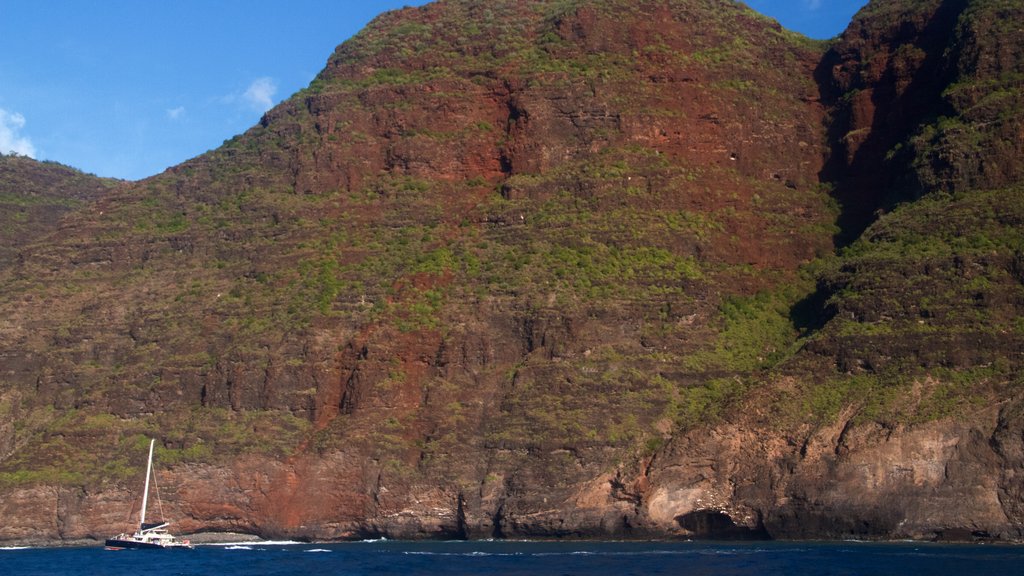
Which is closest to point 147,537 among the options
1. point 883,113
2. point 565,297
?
point 565,297

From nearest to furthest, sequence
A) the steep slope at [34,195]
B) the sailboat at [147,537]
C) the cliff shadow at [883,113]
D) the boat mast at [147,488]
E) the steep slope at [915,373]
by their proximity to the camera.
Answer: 1. the steep slope at [915,373]
2. the sailboat at [147,537]
3. the boat mast at [147,488]
4. the cliff shadow at [883,113]
5. the steep slope at [34,195]

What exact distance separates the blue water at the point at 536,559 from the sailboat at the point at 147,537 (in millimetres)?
739

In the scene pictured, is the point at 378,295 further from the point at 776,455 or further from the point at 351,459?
the point at 776,455

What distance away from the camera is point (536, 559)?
65812mm

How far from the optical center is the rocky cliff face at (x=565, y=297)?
76.2 meters

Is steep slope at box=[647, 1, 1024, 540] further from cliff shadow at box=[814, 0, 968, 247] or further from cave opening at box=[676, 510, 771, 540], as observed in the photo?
cliff shadow at box=[814, 0, 968, 247]

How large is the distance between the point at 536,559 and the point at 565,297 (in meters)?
24.5

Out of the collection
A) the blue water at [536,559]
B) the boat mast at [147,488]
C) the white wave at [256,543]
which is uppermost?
the boat mast at [147,488]

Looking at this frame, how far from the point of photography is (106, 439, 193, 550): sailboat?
77.6m

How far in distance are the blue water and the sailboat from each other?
2.42 feet

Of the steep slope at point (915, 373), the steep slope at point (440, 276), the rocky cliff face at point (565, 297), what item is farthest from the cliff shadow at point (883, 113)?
the steep slope at point (440, 276)

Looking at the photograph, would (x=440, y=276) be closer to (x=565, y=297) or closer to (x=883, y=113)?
(x=565, y=297)

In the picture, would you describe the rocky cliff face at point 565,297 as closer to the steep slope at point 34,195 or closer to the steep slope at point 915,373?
the steep slope at point 915,373

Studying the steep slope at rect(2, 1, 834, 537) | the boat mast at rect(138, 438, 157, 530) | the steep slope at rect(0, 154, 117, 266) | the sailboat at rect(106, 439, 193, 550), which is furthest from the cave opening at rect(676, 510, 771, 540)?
the steep slope at rect(0, 154, 117, 266)
